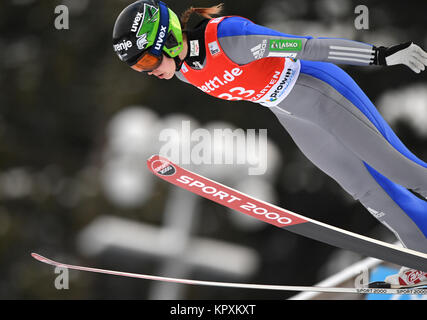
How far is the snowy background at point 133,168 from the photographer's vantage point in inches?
267

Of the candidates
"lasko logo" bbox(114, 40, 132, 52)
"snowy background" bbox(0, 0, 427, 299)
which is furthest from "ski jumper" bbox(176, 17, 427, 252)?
"snowy background" bbox(0, 0, 427, 299)

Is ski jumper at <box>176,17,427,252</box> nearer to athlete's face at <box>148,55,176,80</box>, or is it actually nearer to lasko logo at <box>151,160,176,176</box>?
athlete's face at <box>148,55,176,80</box>

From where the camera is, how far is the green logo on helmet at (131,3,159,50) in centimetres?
238

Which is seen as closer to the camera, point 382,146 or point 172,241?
point 382,146

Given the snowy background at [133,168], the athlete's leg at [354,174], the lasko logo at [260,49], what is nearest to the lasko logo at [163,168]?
the athlete's leg at [354,174]

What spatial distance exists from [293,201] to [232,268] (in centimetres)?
114

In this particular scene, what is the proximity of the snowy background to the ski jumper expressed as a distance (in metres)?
3.61

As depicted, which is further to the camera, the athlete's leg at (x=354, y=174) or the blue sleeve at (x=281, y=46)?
the athlete's leg at (x=354, y=174)

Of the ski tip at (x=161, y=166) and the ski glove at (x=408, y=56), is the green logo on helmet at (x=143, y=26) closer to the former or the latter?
the ski tip at (x=161, y=166)

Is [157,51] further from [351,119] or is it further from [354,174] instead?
[354,174]

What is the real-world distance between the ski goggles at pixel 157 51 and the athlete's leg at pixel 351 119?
557 millimetres
